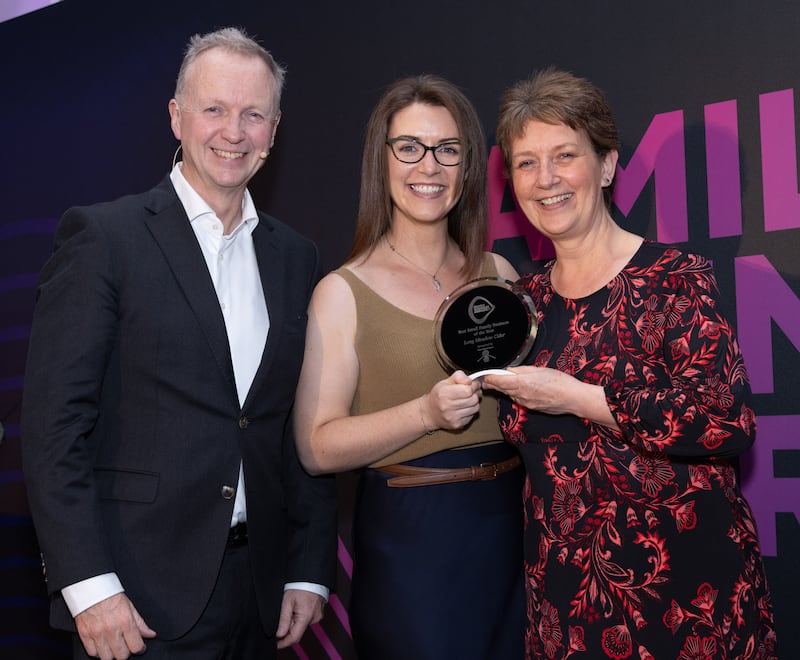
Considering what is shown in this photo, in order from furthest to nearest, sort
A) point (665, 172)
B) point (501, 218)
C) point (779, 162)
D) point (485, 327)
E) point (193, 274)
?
point (501, 218) < point (665, 172) < point (779, 162) < point (485, 327) < point (193, 274)

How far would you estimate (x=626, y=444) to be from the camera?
207cm

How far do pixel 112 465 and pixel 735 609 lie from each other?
1523 millimetres

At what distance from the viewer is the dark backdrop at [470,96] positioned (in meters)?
2.73

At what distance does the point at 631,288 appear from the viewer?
6.88 feet

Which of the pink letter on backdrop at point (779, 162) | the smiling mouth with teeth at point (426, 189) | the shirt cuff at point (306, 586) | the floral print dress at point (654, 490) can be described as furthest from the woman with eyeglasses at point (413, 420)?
the pink letter on backdrop at point (779, 162)

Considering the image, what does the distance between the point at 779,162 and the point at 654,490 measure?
4.24ft

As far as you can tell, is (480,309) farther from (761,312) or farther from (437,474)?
(761,312)

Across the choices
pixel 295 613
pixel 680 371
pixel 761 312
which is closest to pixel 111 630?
pixel 295 613

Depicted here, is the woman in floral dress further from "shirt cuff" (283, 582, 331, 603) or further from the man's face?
the man's face

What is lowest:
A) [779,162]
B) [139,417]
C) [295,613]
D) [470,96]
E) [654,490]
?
[295,613]

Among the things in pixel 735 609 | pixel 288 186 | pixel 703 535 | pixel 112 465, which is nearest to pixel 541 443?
pixel 703 535

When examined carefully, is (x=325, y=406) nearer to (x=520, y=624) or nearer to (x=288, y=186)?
(x=520, y=624)

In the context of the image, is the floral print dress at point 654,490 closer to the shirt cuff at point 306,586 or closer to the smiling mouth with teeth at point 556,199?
the smiling mouth with teeth at point 556,199

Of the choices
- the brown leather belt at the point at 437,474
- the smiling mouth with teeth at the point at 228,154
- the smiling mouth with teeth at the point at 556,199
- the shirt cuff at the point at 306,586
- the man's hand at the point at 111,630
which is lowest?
the shirt cuff at the point at 306,586
